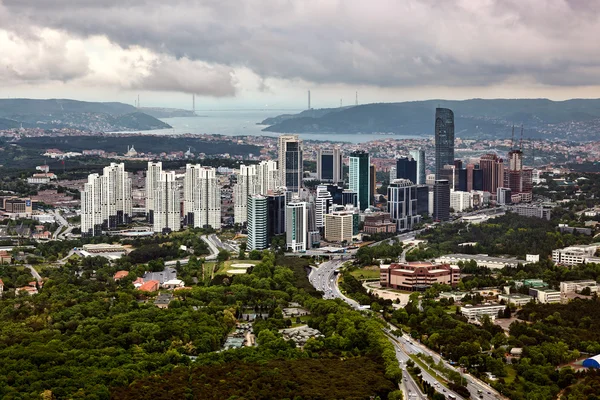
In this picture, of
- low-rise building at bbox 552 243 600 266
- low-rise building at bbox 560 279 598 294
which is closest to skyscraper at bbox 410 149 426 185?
low-rise building at bbox 552 243 600 266

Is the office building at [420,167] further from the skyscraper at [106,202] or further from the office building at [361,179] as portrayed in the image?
the skyscraper at [106,202]

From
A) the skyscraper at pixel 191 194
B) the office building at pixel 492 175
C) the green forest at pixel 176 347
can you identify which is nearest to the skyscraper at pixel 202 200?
the skyscraper at pixel 191 194

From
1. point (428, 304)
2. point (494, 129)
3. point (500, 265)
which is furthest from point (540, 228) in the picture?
point (494, 129)

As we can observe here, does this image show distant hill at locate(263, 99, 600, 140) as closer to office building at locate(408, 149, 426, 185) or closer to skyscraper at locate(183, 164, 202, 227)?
office building at locate(408, 149, 426, 185)

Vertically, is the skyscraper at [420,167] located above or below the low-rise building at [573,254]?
above

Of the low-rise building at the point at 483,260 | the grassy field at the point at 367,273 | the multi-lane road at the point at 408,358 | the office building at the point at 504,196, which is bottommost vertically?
the multi-lane road at the point at 408,358

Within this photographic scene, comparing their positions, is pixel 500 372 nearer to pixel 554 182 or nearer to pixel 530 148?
pixel 554 182

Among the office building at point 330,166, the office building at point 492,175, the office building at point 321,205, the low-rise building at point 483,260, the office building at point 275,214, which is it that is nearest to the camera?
the low-rise building at point 483,260
